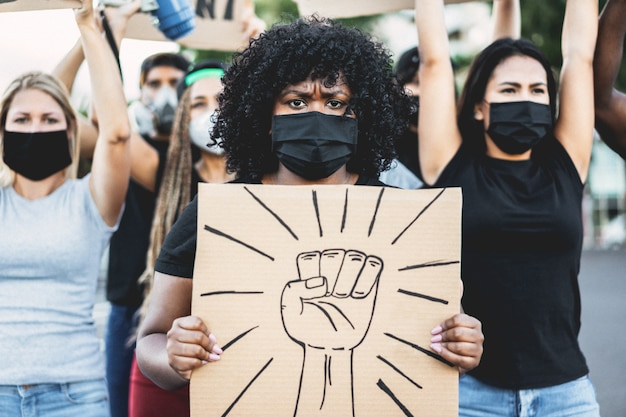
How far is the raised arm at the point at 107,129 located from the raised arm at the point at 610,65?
1.84m

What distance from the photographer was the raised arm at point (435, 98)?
8.17 ft

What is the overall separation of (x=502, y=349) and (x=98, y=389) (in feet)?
4.59

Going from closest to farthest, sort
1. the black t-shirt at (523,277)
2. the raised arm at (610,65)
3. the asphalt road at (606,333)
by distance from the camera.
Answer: the black t-shirt at (523,277)
the raised arm at (610,65)
the asphalt road at (606,333)

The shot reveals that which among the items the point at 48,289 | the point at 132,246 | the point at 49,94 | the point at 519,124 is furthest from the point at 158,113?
the point at 519,124

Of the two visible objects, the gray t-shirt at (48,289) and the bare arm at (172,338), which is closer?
the bare arm at (172,338)

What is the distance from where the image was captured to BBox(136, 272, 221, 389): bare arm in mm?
1612

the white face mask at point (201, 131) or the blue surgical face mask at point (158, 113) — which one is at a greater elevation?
the blue surgical face mask at point (158, 113)

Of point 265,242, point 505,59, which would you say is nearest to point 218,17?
point 505,59

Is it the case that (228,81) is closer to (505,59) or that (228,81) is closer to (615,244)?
(505,59)

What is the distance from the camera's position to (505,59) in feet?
8.36

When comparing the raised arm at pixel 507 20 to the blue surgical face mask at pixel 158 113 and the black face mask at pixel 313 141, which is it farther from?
the blue surgical face mask at pixel 158 113

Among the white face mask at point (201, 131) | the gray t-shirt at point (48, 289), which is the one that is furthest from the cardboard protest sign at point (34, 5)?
the white face mask at point (201, 131)

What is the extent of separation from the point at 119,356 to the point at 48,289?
100 centimetres

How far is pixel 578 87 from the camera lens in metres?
2.53
